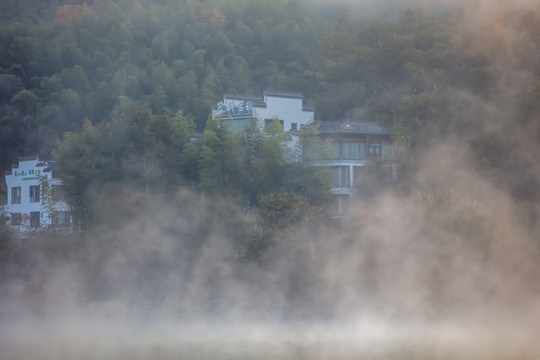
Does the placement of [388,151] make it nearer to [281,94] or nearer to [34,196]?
[281,94]

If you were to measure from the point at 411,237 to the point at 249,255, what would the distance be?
3.90 metres

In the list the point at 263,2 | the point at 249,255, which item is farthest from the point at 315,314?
the point at 263,2

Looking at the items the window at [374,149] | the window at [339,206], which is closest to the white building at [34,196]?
the window at [339,206]

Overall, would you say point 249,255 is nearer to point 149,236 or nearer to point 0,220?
point 149,236

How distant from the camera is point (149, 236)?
20.0 metres

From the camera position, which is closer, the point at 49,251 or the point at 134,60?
the point at 49,251

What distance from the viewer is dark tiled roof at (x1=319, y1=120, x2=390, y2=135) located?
22.0 meters

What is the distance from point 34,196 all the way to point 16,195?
0.82 metres

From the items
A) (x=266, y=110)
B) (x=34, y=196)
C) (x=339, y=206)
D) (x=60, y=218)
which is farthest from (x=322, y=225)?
(x=34, y=196)

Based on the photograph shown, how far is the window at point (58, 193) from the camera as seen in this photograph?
22609 mm

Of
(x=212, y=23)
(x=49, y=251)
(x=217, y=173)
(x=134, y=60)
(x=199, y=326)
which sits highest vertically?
(x=212, y=23)

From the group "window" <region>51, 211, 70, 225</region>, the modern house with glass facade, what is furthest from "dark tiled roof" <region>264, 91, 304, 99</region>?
"window" <region>51, 211, 70, 225</region>

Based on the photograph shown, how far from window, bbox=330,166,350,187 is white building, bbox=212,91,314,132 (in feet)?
10.1

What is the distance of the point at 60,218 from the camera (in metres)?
22.6
